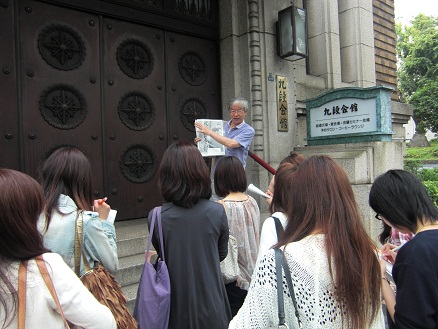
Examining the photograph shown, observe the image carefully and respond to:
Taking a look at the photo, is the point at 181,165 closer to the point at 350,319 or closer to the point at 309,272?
the point at 309,272

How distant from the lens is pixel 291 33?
20.1 feet

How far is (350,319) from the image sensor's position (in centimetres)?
144

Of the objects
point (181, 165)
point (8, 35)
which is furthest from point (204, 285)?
point (8, 35)

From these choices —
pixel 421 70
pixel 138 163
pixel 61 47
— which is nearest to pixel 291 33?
pixel 138 163

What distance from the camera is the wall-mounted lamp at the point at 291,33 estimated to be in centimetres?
609

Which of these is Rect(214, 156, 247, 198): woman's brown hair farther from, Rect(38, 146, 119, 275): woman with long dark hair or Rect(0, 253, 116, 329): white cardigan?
Rect(0, 253, 116, 329): white cardigan

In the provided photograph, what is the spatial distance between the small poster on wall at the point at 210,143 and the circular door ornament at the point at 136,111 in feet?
5.16

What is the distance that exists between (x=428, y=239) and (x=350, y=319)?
1.78ft

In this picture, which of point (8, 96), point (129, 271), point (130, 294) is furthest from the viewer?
point (8, 96)

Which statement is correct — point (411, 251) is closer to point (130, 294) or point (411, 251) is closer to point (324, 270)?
point (324, 270)

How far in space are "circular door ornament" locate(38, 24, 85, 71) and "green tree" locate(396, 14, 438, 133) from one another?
2676cm

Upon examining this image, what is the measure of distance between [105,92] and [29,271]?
160 inches

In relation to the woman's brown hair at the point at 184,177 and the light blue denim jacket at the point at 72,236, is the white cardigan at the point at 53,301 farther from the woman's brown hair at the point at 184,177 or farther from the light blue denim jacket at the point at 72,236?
the woman's brown hair at the point at 184,177

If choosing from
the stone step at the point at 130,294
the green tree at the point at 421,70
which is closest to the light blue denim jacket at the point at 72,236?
the stone step at the point at 130,294
